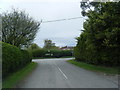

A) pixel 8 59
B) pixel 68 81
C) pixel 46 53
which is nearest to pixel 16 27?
pixel 8 59

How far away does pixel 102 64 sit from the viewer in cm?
2283

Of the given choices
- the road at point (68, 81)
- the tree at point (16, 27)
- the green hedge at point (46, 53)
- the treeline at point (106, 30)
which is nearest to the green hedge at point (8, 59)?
the road at point (68, 81)

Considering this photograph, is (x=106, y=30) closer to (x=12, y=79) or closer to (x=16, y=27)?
(x=12, y=79)

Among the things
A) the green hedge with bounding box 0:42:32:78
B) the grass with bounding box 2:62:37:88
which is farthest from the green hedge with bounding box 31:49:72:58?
the grass with bounding box 2:62:37:88

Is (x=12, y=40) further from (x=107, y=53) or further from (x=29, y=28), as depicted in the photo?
(x=107, y=53)

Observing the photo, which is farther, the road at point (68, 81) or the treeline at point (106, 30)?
the treeline at point (106, 30)

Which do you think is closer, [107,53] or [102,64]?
[107,53]

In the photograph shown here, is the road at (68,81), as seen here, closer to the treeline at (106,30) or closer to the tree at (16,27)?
the treeline at (106,30)

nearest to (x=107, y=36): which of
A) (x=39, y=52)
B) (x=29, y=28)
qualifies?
(x=29, y=28)

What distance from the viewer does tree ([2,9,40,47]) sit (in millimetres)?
29156

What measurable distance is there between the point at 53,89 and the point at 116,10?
10.5 metres

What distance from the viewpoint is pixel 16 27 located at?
95.2 ft

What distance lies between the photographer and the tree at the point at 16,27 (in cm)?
2916

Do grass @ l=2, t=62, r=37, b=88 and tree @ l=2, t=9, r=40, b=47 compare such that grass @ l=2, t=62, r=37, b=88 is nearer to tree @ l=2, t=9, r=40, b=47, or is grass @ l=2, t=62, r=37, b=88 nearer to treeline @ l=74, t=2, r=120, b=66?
treeline @ l=74, t=2, r=120, b=66
